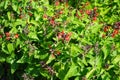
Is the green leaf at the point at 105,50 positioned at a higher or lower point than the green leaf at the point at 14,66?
higher

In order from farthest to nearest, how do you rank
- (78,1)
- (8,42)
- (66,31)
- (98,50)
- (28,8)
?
(78,1) → (28,8) → (8,42) → (66,31) → (98,50)

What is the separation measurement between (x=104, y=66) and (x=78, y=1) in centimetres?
223

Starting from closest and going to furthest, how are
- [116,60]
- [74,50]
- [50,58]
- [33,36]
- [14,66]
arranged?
[116,60] → [74,50] → [50,58] → [33,36] → [14,66]

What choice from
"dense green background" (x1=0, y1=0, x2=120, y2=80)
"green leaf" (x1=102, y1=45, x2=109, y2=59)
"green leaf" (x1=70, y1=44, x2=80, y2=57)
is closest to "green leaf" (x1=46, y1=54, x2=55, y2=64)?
"dense green background" (x1=0, y1=0, x2=120, y2=80)

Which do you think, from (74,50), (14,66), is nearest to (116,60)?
(74,50)

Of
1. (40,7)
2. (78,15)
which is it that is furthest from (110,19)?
(40,7)

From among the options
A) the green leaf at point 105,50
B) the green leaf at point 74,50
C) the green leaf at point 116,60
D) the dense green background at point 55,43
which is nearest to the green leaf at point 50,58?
the dense green background at point 55,43

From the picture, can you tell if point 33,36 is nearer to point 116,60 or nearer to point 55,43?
point 55,43

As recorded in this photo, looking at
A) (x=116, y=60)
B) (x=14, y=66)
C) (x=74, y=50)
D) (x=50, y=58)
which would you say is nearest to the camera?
(x=116, y=60)

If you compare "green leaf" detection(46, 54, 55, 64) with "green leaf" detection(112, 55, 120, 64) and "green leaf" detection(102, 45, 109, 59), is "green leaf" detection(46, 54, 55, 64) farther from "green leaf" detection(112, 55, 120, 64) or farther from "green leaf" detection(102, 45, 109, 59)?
"green leaf" detection(112, 55, 120, 64)

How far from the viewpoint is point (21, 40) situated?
4656 mm

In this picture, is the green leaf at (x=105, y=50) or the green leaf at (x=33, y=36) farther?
the green leaf at (x=33, y=36)

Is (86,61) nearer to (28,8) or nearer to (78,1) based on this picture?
(28,8)

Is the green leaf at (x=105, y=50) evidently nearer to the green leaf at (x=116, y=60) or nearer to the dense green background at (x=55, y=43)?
the dense green background at (x=55, y=43)
